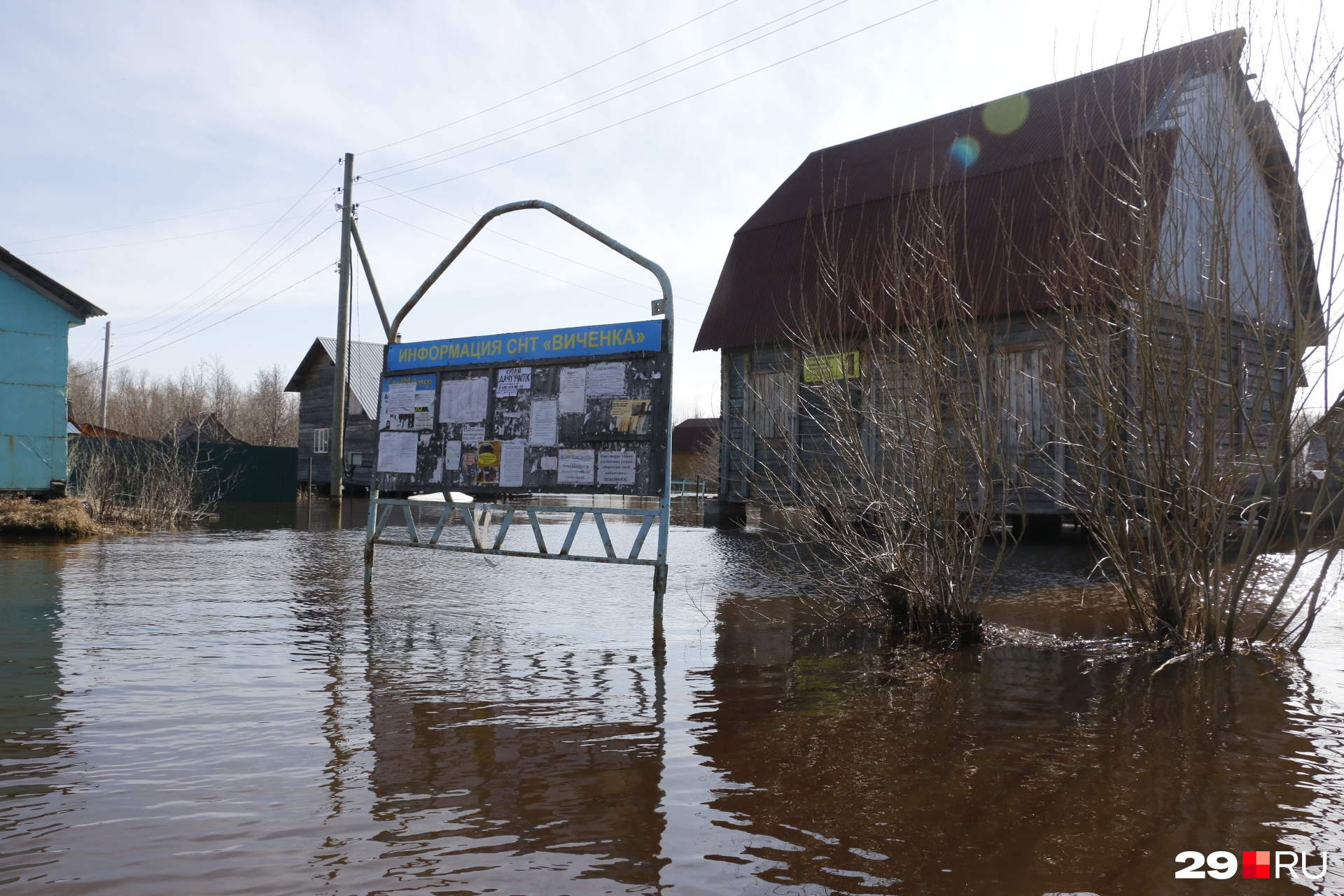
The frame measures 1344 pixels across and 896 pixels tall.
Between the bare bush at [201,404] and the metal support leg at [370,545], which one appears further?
the bare bush at [201,404]

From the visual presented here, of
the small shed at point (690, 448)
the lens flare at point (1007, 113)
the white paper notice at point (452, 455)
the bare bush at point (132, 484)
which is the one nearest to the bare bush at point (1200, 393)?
the white paper notice at point (452, 455)

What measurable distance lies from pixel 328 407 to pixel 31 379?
25409 mm

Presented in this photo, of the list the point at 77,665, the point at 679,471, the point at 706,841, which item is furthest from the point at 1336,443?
the point at 679,471

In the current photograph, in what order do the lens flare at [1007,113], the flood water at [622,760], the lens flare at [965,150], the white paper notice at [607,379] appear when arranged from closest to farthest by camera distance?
the flood water at [622,760]
the white paper notice at [607,379]
the lens flare at [965,150]
the lens flare at [1007,113]

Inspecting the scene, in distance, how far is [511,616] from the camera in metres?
8.61

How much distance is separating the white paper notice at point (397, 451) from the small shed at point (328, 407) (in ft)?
103

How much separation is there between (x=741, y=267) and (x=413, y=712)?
60.8 ft

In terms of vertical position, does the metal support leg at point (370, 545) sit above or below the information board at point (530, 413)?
below

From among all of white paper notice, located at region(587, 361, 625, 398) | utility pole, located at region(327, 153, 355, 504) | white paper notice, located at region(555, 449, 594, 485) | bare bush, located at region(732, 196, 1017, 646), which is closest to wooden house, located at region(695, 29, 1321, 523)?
bare bush, located at region(732, 196, 1017, 646)

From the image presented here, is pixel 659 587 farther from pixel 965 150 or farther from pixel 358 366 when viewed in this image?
pixel 358 366

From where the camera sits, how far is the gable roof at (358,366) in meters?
41.0

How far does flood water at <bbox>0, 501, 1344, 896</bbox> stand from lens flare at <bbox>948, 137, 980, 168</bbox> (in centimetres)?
1312

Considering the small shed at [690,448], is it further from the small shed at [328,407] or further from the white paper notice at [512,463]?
the white paper notice at [512,463]

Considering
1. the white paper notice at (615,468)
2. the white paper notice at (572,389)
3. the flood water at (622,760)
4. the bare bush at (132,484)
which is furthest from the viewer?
the bare bush at (132,484)
